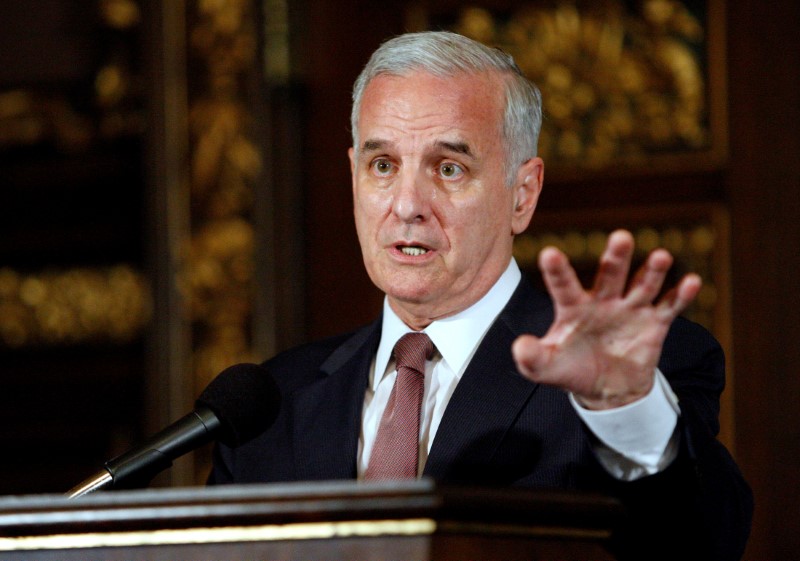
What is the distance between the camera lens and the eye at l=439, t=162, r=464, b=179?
5.48 feet

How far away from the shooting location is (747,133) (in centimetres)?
306

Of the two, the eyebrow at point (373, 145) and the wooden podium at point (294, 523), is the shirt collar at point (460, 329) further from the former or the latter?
the wooden podium at point (294, 523)

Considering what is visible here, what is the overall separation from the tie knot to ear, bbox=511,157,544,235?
8.8 inches

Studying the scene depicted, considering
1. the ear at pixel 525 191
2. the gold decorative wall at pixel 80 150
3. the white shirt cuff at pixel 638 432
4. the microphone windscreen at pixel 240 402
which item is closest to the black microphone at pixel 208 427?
the microphone windscreen at pixel 240 402

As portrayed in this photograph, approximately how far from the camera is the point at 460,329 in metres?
1.68

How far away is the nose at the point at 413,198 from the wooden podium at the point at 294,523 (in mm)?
615

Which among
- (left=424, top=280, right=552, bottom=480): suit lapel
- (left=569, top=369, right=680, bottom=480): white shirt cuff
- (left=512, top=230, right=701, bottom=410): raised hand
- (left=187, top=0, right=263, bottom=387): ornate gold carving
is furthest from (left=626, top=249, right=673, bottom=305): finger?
(left=187, top=0, right=263, bottom=387): ornate gold carving

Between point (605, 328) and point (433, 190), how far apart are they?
0.56 metres

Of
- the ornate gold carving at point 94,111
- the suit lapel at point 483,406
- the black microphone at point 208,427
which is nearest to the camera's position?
the black microphone at point 208,427

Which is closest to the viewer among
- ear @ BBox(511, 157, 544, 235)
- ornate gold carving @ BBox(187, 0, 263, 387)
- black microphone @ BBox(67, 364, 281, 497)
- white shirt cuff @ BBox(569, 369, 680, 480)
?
white shirt cuff @ BBox(569, 369, 680, 480)

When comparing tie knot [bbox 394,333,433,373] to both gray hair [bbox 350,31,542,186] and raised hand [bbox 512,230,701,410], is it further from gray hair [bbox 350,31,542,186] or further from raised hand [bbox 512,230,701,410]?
raised hand [bbox 512,230,701,410]

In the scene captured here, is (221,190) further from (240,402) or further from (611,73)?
(240,402)

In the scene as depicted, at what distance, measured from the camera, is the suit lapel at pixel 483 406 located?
1494 millimetres

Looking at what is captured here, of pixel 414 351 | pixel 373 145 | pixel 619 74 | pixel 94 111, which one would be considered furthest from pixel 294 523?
pixel 94 111
